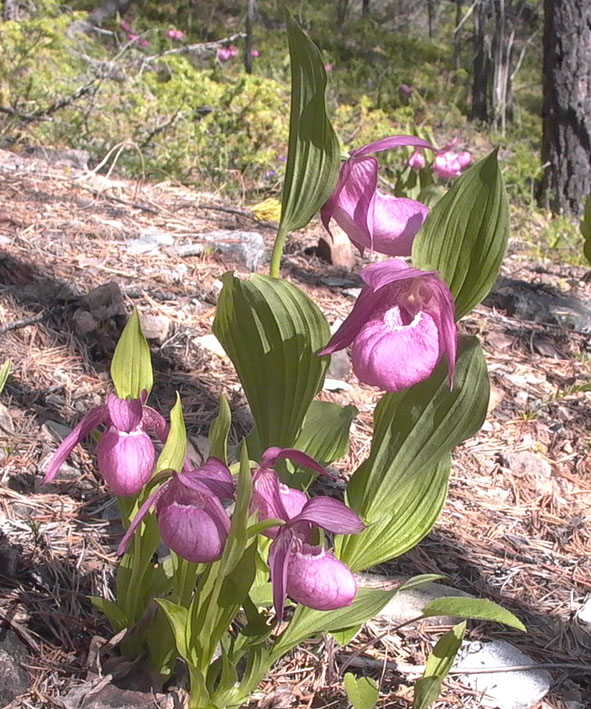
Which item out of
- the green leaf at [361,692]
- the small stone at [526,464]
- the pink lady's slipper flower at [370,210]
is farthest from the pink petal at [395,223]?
the small stone at [526,464]

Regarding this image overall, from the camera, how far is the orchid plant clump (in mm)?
924

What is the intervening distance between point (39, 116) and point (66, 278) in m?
2.30

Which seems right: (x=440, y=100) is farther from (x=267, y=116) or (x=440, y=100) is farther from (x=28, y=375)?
(x=28, y=375)

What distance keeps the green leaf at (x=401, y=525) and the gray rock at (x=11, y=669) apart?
55 cm

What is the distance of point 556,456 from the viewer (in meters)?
2.11

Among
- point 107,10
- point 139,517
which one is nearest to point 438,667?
point 139,517

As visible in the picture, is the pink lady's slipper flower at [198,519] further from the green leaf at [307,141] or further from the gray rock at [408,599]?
the gray rock at [408,599]

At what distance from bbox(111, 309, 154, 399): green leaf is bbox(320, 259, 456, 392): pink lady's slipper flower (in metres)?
0.28

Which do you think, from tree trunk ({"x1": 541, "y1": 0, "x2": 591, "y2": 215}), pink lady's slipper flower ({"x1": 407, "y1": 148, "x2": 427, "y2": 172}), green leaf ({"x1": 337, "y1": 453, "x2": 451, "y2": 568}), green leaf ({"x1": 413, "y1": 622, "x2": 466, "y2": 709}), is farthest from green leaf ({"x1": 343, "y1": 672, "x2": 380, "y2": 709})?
tree trunk ({"x1": 541, "y1": 0, "x2": 591, "y2": 215})

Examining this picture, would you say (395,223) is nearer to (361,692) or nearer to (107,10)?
(361,692)

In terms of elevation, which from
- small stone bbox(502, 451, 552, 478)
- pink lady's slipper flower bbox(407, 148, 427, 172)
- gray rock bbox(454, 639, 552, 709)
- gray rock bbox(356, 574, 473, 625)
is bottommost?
gray rock bbox(454, 639, 552, 709)

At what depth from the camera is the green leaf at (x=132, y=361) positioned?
1143mm

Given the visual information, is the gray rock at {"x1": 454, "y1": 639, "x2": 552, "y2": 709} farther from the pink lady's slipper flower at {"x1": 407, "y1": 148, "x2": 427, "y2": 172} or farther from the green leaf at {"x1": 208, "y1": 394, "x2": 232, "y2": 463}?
the pink lady's slipper flower at {"x1": 407, "y1": 148, "x2": 427, "y2": 172}

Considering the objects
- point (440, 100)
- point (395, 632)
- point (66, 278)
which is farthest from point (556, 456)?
point (440, 100)
